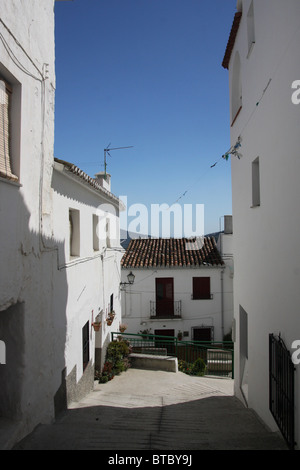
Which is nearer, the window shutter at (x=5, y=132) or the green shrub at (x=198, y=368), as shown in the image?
the window shutter at (x=5, y=132)

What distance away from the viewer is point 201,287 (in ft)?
63.8

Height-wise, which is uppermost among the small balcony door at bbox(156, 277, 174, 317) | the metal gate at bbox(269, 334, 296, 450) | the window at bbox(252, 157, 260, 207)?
the window at bbox(252, 157, 260, 207)

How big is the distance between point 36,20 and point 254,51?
12.0ft

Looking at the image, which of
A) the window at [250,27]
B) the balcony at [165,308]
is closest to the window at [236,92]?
the window at [250,27]

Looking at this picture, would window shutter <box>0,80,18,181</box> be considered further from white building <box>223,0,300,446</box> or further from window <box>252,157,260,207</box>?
window <box>252,157,260,207</box>

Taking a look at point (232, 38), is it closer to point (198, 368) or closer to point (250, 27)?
point (250, 27)

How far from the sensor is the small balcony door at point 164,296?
19.4 m

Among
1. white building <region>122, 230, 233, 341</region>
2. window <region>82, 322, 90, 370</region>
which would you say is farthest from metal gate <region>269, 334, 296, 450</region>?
white building <region>122, 230, 233, 341</region>

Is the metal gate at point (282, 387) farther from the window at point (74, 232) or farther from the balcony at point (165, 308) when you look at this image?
the balcony at point (165, 308)

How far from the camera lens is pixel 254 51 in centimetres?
618

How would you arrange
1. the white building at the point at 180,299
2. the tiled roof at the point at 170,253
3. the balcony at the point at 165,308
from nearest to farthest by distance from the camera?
the white building at the point at 180,299 < the balcony at the point at 165,308 < the tiled roof at the point at 170,253

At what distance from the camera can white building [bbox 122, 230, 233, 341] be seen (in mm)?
19203

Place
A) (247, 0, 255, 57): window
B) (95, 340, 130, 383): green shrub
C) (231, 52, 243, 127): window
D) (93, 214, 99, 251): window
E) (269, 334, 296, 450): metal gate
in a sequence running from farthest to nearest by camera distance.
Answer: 1. (95, 340, 130, 383): green shrub
2. (93, 214, 99, 251): window
3. (231, 52, 243, 127): window
4. (247, 0, 255, 57): window
5. (269, 334, 296, 450): metal gate

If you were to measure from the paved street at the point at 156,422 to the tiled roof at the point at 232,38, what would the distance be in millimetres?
7717
